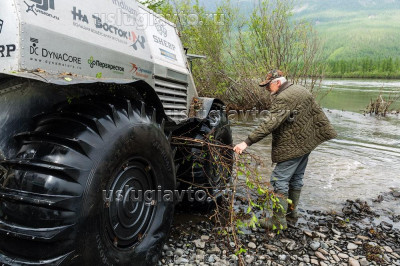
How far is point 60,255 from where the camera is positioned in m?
1.86

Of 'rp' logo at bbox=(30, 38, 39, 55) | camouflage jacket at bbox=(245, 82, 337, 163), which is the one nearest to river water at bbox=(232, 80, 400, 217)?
camouflage jacket at bbox=(245, 82, 337, 163)

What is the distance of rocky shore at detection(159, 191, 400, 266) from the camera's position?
10.6ft

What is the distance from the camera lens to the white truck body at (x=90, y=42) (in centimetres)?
214

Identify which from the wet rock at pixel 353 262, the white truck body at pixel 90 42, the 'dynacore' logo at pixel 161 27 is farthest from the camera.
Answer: the 'dynacore' logo at pixel 161 27

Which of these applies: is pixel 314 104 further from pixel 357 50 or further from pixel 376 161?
pixel 357 50

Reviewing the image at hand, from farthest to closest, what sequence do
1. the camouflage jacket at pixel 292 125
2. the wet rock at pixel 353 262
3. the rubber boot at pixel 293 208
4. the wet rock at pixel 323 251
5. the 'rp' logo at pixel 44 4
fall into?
the rubber boot at pixel 293 208, the camouflage jacket at pixel 292 125, the wet rock at pixel 323 251, the wet rock at pixel 353 262, the 'rp' logo at pixel 44 4

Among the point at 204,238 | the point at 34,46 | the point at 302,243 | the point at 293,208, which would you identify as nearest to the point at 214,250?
the point at 204,238

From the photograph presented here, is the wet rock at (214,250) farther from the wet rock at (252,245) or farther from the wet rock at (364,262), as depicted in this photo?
the wet rock at (364,262)

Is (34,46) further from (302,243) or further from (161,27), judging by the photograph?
(302,243)

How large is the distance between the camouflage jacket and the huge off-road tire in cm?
171

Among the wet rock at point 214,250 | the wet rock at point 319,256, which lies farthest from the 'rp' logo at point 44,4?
the wet rock at point 319,256

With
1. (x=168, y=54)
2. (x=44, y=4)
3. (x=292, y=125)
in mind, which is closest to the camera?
(x=44, y=4)

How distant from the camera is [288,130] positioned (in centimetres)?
398

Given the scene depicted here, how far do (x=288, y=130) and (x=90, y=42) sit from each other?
2436 mm
